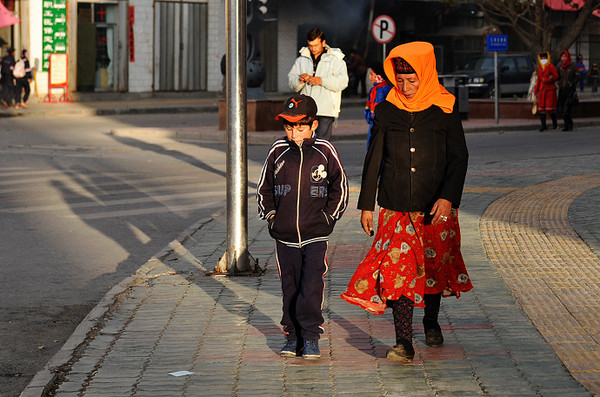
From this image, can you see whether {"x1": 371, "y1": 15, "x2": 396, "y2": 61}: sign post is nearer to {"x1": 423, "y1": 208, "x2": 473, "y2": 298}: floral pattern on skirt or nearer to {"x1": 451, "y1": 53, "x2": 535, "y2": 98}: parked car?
{"x1": 451, "y1": 53, "x2": 535, "y2": 98}: parked car

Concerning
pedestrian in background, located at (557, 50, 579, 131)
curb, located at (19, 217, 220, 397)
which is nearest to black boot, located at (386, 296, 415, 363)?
curb, located at (19, 217, 220, 397)

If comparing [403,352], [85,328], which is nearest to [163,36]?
[85,328]

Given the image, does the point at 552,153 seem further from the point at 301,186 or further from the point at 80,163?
the point at 301,186

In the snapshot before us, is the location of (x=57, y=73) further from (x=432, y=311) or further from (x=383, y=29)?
(x=432, y=311)

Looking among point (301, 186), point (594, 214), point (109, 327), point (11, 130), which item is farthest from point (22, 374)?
point (11, 130)

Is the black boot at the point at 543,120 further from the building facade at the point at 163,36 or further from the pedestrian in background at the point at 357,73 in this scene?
the pedestrian in background at the point at 357,73

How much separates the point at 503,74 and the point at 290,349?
37.8 m

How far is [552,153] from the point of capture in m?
19.7

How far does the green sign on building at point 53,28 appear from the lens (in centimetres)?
3659

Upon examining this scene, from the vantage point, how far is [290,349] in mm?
6180

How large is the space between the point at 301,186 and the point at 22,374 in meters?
1.83

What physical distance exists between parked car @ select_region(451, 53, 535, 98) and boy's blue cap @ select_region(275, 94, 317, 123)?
35795 mm

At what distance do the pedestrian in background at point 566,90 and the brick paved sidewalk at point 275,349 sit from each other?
17.2 metres

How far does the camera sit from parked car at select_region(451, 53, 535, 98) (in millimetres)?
41375
